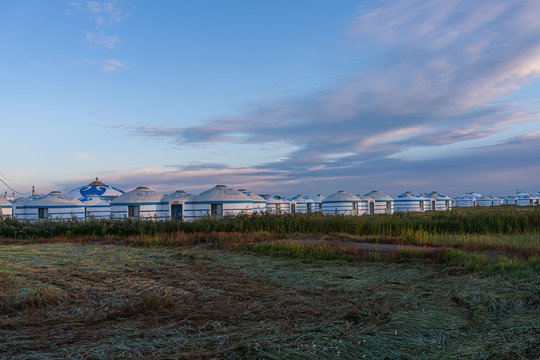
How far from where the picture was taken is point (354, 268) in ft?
25.0

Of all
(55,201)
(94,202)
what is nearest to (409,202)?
(94,202)

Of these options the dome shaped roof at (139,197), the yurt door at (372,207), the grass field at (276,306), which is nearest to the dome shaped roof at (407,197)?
the yurt door at (372,207)

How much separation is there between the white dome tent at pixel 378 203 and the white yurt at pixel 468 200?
26886mm

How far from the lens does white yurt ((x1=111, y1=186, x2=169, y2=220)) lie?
2825 centimetres

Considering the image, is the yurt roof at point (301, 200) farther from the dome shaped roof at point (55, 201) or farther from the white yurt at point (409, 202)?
the dome shaped roof at point (55, 201)

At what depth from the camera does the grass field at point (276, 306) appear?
3.60 m

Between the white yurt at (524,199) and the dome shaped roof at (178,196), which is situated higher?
the dome shaped roof at (178,196)

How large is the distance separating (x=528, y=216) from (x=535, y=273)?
1176cm

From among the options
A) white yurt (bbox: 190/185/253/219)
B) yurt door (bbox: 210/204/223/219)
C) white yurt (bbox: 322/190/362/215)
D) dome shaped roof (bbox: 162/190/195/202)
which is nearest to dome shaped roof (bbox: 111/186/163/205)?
dome shaped roof (bbox: 162/190/195/202)

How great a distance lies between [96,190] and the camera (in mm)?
40875

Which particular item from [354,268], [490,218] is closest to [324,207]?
[490,218]

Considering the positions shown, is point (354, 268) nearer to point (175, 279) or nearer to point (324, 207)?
point (175, 279)

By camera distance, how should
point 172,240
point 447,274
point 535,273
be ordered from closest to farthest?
1. point 535,273
2. point 447,274
3. point 172,240

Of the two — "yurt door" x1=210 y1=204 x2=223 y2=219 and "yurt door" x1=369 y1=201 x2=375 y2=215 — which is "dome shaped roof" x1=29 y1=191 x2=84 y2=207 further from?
"yurt door" x1=369 y1=201 x2=375 y2=215
